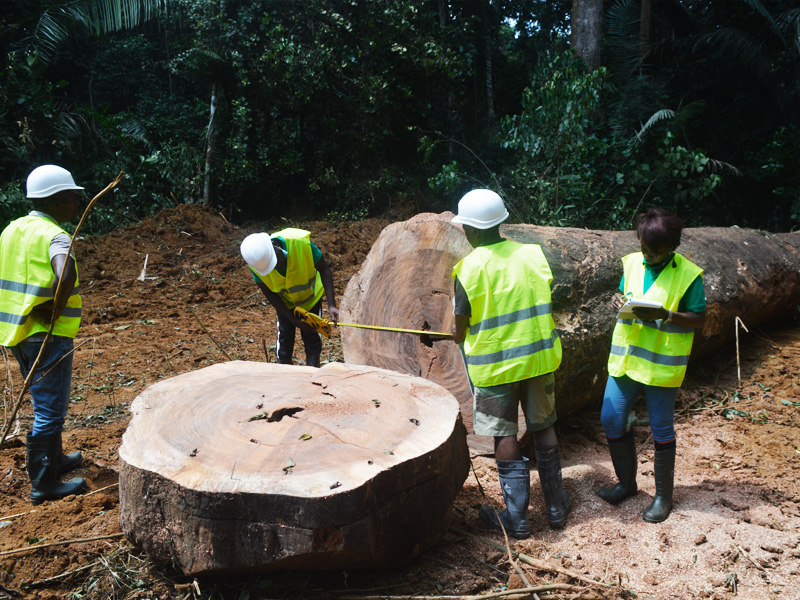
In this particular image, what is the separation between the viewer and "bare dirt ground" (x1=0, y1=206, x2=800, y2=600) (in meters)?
2.30

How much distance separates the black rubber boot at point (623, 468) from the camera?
296 centimetres

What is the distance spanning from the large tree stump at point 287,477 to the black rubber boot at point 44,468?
874mm

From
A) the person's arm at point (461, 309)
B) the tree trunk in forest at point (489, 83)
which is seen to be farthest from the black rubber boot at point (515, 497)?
the tree trunk in forest at point (489, 83)

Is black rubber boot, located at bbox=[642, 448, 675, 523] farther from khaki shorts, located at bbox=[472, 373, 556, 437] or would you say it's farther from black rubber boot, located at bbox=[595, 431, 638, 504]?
khaki shorts, located at bbox=[472, 373, 556, 437]

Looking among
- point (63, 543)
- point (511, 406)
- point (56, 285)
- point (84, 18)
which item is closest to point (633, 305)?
point (511, 406)

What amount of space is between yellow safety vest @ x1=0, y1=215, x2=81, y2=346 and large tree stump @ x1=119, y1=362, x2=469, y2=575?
91 cm

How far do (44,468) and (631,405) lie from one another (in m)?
3.13

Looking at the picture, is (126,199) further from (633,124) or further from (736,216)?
(736,216)

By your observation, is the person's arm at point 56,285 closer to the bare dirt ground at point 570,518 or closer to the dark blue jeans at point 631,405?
Result: the bare dirt ground at point 570,518

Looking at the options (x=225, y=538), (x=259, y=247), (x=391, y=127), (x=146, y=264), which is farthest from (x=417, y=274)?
(x=391, y=127)

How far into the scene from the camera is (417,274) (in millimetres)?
3703

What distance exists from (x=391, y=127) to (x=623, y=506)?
400 inches

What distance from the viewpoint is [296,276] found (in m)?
4.00

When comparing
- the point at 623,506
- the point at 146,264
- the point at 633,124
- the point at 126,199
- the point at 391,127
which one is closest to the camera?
the point at 623,506
